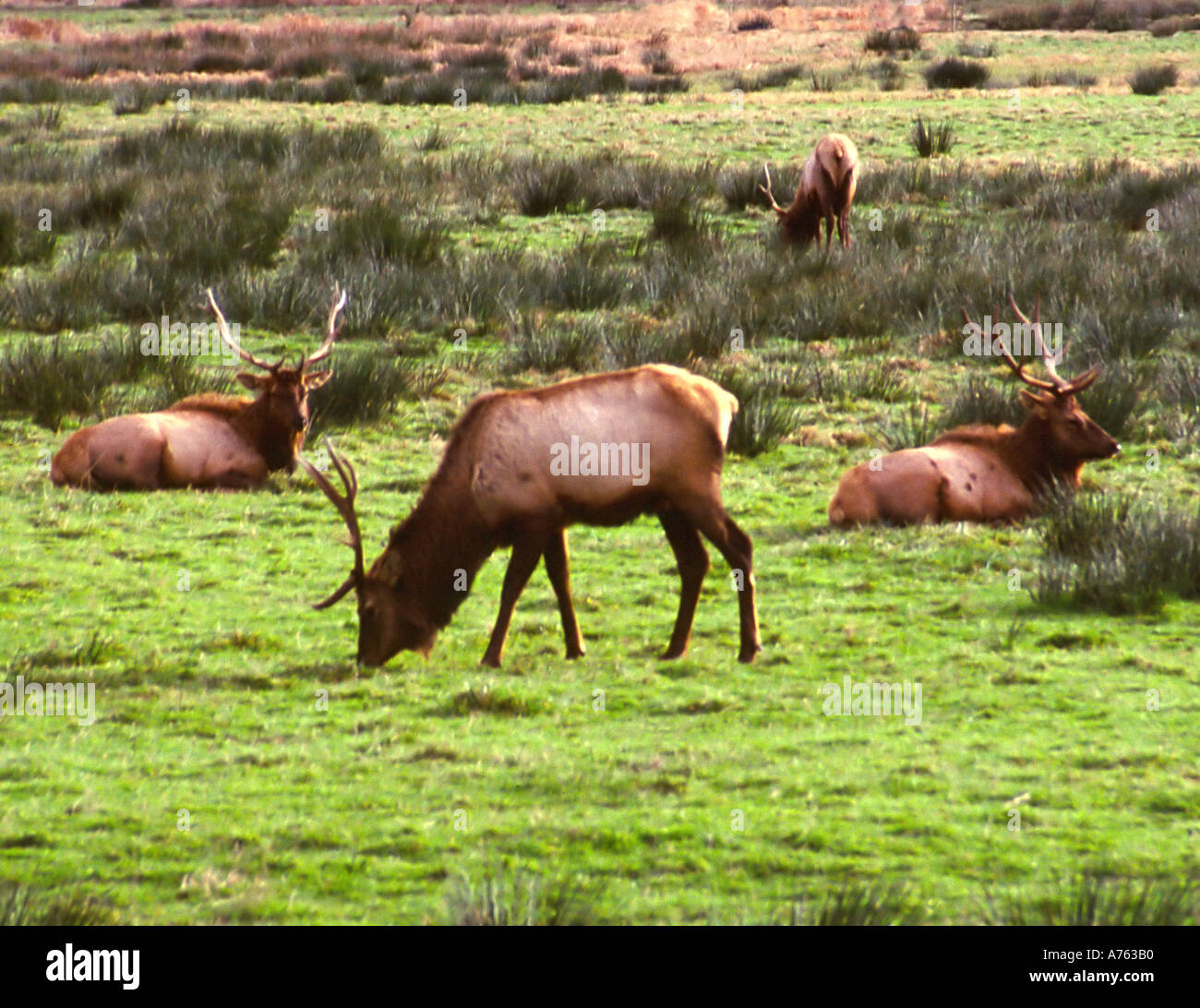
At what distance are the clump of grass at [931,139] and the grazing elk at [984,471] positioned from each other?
1328 cm

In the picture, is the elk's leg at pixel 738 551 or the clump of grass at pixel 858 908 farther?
the elk's leg at pixel 738 551

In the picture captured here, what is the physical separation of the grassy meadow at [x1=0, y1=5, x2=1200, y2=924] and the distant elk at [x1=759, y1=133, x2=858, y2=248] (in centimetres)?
39

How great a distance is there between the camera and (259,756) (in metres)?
5.67

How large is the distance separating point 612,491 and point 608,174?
1352 cm

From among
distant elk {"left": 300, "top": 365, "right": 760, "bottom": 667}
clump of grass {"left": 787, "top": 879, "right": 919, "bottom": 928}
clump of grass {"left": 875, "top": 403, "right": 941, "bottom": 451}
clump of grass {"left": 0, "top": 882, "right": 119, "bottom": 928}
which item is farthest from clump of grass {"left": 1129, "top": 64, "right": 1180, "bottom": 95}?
clump of grass {"left": 0, "top": 882, "right": 119, "bottom": 928}

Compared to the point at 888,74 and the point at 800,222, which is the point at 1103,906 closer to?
the point at 800,222

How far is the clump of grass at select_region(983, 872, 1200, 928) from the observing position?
4.18m

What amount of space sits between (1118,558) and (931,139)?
49.7 feet

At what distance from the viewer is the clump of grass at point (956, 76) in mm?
29391

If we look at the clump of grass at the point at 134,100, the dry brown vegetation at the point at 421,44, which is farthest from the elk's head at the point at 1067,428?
the dry brown vegetation at the point at 421,44

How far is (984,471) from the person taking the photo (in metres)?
8.88

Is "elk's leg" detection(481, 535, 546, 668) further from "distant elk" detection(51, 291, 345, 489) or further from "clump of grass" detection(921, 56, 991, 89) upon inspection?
"clump of grass" detection(921, 56, 991, 89)

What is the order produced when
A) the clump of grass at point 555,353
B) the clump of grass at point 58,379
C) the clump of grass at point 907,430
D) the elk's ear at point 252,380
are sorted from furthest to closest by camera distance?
the clump of grass at point 555,353 → the clump of grass at point 58,379 → the clump of grass at point 907,430 → the elk's ear at point 252,380

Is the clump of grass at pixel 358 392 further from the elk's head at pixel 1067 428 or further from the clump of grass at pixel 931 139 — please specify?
the clump of grass at pixel 931 139
